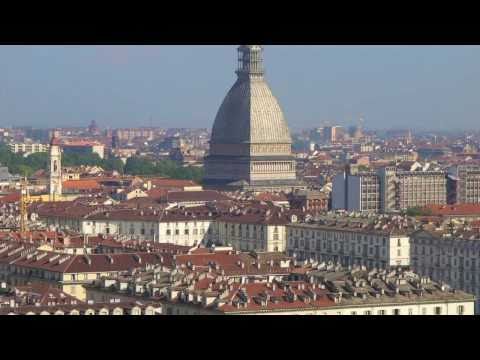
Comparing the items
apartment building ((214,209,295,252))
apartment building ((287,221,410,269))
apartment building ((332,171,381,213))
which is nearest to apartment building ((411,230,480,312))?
apartment building ((287,221,410,269))

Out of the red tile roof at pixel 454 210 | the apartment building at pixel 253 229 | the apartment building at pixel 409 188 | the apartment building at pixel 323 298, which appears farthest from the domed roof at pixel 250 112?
the apartment building at pixel 323 298

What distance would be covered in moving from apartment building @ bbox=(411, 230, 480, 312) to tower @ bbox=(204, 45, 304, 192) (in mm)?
35201

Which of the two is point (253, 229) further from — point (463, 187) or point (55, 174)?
point (463, 187)

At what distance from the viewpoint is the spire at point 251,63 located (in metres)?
81.6

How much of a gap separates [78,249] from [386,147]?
99.6m

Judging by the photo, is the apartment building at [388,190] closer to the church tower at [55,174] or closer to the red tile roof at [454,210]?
the red tile roof at [454,210]

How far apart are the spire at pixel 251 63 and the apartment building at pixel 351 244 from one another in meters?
37.0

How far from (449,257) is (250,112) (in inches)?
1710

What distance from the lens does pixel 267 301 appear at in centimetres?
2359

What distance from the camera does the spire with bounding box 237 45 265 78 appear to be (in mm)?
81562

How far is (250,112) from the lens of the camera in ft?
263
